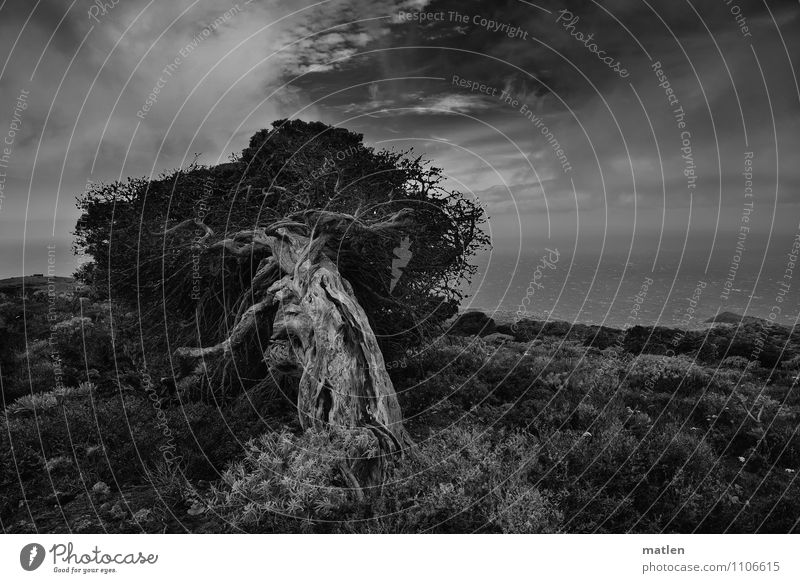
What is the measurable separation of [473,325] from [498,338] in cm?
185

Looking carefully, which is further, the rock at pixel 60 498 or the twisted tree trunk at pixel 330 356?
the twisted tree trunk at pixel 330 356

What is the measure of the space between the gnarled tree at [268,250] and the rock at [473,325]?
5531mm

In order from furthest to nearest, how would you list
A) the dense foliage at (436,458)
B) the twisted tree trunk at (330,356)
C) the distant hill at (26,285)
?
the distant hill at (26,285) < the twisted tree trunk at (330,356) < the dense foliage at (436,458)

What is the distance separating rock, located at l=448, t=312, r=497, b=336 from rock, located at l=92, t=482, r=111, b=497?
1246 centimetres

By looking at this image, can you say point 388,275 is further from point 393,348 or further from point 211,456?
point 211,456

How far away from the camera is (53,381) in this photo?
1081cm

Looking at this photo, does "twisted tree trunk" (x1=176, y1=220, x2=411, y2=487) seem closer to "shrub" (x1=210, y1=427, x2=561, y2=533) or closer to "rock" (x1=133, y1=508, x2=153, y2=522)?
"shrub" (x1=210, y1=427, x2=561, y2=533)

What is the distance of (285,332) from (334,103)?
519cm

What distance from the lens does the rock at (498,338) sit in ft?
54.7

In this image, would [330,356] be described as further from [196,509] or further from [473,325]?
[473,325]

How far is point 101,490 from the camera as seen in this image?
679cm

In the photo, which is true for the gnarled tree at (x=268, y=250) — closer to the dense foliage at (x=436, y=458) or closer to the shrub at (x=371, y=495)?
the dense foliage at (x=436, y=458)

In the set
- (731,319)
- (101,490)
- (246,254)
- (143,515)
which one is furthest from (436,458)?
(731,319)

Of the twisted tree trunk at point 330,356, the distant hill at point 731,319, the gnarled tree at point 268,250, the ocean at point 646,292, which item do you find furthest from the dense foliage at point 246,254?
the distant hill at point 731,319
